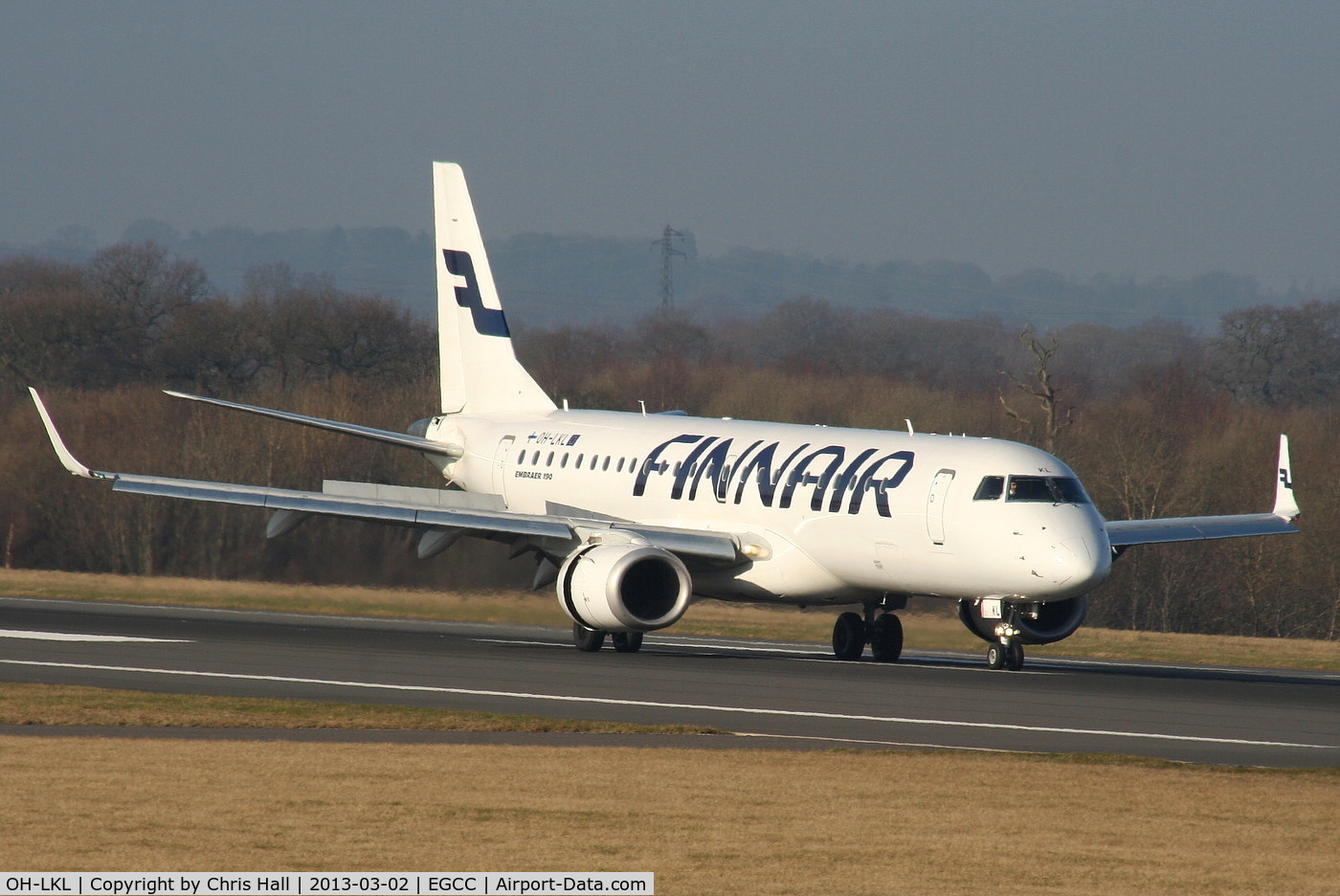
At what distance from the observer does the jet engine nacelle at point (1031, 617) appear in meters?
29.2

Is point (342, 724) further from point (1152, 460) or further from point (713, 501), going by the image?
point (1152, 460)

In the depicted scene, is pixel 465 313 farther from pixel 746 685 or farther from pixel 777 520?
pixel 746 685

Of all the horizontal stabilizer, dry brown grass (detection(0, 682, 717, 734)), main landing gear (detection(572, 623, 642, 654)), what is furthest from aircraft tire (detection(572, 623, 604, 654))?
dry brown grass (detection(0, 682, 717, 734))

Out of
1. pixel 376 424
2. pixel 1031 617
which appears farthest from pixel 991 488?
pixel 376 424

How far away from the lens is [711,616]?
44.8 m

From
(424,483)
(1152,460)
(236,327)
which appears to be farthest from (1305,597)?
(236,327)

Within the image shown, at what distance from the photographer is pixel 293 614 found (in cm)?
4500

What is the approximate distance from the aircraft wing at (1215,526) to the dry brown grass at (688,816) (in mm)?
13571

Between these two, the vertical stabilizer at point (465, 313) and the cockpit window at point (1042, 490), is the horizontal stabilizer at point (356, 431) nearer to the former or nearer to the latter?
the vertical stabilizer at point (465, 313)

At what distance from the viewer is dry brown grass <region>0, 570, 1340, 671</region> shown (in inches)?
1468

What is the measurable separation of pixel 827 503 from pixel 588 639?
17.4 feet

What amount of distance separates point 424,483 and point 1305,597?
28.2m

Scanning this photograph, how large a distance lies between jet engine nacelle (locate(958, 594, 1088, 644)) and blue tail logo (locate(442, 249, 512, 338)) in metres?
15.8

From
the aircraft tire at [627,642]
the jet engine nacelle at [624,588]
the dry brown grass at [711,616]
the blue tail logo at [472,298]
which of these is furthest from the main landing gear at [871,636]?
the blue tail logo at [472,298]
